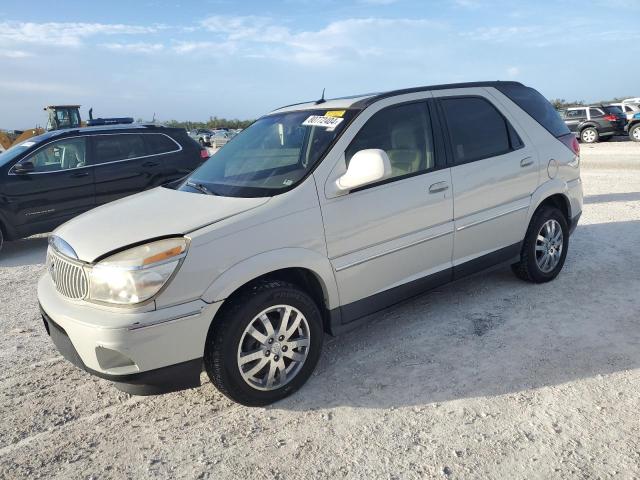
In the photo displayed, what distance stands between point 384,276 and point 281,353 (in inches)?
35.8

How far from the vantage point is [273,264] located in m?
2.97

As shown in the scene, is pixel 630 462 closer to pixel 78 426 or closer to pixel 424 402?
pixel 424 402

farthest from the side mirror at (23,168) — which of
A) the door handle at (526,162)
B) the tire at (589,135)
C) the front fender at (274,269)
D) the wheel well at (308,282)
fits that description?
the tire at (589,135)

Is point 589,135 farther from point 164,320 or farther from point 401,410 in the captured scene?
point 164,320

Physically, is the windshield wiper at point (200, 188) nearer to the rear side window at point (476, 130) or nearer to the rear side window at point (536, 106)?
the rear side window at point (476, 130)

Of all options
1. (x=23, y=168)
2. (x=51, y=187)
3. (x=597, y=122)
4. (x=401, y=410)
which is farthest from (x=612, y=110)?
(x=401, y=410)

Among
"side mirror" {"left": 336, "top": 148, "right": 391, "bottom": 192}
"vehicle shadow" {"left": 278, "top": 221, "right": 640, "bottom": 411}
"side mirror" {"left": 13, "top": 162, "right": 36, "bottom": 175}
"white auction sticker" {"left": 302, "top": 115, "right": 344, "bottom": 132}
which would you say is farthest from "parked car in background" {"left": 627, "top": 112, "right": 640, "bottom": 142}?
"side mirror" {"left": 336, "top": 148, "right": 391, "bottom": 192}

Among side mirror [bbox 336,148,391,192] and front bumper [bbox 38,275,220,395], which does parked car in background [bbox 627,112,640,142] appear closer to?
side mirror [bbox 336,148,391,192]

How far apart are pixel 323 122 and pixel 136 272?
169cm

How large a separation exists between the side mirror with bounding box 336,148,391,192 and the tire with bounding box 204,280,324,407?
0.72m

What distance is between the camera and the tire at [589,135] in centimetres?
2242

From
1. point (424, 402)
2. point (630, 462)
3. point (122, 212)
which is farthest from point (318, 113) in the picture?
point (630, 462)

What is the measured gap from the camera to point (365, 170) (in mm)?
3164

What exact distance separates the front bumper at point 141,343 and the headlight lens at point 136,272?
86 mm
